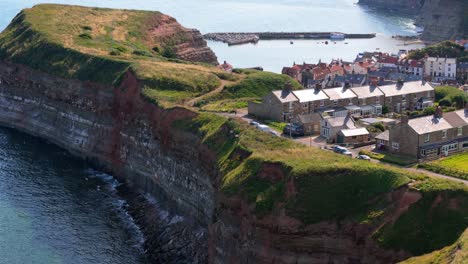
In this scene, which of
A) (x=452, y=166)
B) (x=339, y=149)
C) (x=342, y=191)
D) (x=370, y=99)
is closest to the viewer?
(x=342, y=191)

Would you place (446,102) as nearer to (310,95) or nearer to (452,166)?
(310,95)

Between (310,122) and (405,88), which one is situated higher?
(405,88)

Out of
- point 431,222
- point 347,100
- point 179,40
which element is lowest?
point 431,222

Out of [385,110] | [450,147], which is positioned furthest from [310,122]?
[385,110]

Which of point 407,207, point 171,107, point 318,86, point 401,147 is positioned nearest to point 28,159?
point 171,107

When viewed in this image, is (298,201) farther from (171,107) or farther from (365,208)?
(171,107)

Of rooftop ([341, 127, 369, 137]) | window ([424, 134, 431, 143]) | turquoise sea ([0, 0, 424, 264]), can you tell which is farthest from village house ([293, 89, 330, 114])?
turquoise sea ([0, 0, 424, 264])

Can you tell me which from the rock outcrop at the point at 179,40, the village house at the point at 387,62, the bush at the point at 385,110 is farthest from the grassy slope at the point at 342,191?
the village house at the point at 387,62

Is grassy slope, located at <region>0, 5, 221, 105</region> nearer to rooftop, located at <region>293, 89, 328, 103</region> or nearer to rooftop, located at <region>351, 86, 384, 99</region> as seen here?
rooftop, located at <region>293, 89, 328, 103</region>
